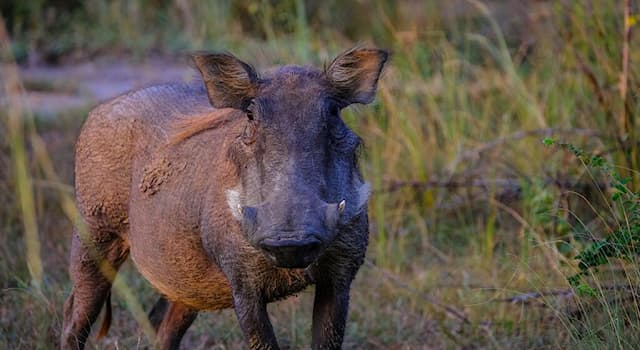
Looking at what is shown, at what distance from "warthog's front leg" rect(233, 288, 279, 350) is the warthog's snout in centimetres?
45

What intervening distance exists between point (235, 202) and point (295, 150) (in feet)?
1.01

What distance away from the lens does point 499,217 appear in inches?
249

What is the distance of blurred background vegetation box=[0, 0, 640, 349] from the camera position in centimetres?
446

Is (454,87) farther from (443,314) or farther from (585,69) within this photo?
(443,314)

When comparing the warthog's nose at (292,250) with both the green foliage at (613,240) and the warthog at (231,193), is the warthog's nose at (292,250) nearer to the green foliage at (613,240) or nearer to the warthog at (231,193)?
the warthog at (231,193)

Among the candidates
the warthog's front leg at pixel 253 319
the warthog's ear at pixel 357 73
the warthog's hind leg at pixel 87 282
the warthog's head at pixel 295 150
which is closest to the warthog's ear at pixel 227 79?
the warthog's head at pixel 295 150

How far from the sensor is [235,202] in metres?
3.58

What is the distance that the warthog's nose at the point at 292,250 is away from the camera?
3.12 metres

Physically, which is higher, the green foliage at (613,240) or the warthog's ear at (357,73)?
the warthog's ear at (357,73)

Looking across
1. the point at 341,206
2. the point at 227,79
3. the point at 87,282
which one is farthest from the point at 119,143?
the point at 341,206

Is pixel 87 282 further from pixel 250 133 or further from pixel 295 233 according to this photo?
pixel 295 233

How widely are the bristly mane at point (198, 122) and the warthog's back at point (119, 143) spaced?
0.07m

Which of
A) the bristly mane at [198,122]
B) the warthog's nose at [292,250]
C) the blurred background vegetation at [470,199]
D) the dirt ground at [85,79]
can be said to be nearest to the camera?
the warthog's nose at [292,250]

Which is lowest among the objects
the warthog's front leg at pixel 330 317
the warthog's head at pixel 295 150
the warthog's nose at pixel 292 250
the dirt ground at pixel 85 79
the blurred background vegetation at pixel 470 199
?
the dirt ground at pixel 85 79
